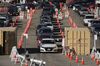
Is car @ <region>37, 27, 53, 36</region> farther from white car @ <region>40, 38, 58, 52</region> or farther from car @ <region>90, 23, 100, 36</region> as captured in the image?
white car @ <region>40, 38, 58, 52</region>

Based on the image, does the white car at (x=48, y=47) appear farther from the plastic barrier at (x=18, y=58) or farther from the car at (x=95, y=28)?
the car at (x=95, y=28)

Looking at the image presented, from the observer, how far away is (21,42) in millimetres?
41969

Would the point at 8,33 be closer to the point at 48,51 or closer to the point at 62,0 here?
the point at 48,51

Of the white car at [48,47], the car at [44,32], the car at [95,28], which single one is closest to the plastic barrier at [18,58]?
the white car at [48,47]

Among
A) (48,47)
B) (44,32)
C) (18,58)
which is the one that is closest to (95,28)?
(44,32)

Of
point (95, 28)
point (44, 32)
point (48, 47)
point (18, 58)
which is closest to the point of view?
point (18, 58)

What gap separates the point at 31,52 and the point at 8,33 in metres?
2.36

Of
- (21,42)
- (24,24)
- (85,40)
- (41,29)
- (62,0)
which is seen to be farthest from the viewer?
(62,0)

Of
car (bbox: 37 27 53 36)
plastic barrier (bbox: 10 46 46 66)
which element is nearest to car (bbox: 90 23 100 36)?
car (bbox: 37 27 53 36)

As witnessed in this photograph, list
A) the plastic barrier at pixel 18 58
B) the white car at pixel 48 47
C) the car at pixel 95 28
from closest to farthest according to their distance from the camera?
the plastic barrier at pixel 18 58 < the white car at pixel 48 47 < the car at pixel 95 28

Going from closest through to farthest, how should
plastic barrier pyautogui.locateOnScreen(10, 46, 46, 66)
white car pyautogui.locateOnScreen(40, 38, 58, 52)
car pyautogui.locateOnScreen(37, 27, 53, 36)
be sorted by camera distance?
plastic barrier pyautogui.locateOnScreen(10, 46, 46, 66)
white car pyautogui.locateOnScreen(40, 38, 58, 52)
car pyautogui.locateOnScreen(37, 27, 53, 36)

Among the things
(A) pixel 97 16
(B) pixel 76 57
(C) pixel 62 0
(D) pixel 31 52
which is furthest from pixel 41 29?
(C) pixel 62 0

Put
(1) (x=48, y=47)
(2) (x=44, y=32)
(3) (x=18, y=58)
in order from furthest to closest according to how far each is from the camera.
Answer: (2) (x=44, y=32), (1) (x=48, y=47), (3) (x=18, y=58)

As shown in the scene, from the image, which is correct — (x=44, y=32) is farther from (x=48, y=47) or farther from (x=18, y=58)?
(x=18, y=58)
